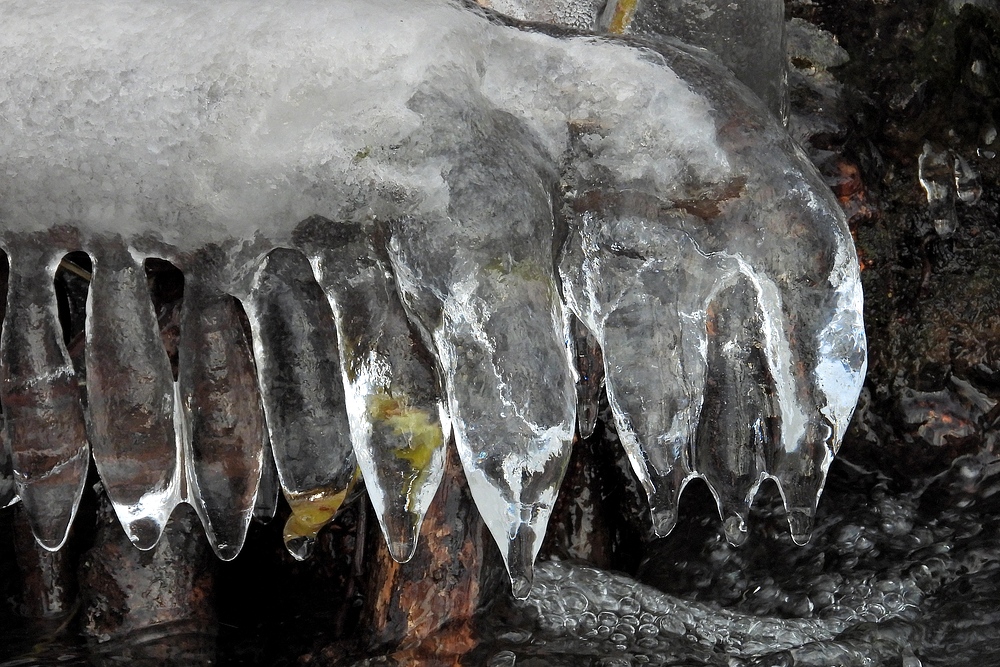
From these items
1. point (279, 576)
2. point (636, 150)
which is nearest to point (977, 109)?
point (636, 150)

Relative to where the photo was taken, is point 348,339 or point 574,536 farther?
point 574,536

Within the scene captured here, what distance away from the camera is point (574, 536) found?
95.1 inches

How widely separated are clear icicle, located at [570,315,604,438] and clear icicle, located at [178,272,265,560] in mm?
570

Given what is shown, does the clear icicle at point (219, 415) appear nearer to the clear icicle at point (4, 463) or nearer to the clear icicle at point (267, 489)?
the clear icicle at point (267, 489)

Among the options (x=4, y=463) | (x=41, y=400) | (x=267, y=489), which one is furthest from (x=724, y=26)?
(x=4, y=463)

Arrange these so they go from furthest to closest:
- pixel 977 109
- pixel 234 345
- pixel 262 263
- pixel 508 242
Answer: pixel 977 109 < pixel 234 345 < pixel 262 263 < pixel 508 242

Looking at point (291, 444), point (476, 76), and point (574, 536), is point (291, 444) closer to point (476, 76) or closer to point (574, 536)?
point (476, 76)

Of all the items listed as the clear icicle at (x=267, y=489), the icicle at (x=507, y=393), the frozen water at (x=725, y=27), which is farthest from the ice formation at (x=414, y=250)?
the frozen water at (x=725, y=27)

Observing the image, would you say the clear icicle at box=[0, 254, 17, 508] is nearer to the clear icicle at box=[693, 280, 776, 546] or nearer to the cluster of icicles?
the cluster of icicles

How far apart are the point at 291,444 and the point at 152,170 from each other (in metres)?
0.50

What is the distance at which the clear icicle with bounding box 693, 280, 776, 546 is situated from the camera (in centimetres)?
156

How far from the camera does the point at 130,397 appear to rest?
1.62 metres

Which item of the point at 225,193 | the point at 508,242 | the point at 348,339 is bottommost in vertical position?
the point at 348,339

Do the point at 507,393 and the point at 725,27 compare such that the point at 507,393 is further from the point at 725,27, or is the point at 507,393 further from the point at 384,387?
the point at 725,27
